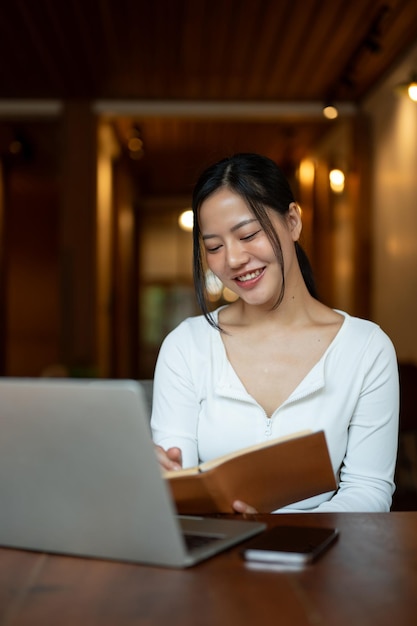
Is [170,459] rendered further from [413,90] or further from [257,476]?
[413,90]

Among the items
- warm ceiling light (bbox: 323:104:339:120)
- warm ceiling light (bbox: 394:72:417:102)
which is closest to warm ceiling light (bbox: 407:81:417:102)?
warm ceiling light (bbox: 394:72:417:102)

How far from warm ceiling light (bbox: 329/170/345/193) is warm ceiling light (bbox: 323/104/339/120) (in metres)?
0.52

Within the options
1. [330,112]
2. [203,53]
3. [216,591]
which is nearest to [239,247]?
[216,591]

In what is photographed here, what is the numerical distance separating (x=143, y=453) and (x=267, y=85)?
521 cm

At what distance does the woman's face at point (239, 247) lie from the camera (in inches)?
69.3

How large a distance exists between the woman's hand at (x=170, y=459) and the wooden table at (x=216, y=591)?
0.37 metres

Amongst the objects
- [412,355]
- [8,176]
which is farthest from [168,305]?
[412,355]

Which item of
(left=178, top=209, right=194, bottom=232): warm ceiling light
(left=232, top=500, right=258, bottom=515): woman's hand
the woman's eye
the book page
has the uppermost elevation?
(left=178, top=209, right=194, bottom=232): warm ceiling light

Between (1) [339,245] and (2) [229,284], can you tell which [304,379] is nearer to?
(2) [229,284]

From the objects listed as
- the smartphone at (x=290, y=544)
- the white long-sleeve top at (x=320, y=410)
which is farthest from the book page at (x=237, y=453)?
the white long-sleeve top at (x=320, y=410)

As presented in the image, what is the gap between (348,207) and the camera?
6.49m

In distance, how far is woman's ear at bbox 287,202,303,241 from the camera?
1.88 m

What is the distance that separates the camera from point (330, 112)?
599 cm

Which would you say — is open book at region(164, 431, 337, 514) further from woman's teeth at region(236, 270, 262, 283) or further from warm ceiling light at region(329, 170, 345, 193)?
warm ceiling light at region(329, 170, 345, 193)
